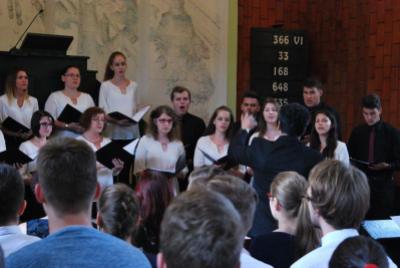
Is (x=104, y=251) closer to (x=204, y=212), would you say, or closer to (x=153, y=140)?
(x=204, y=212)

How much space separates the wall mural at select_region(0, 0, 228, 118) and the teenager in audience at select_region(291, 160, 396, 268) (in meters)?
5.84

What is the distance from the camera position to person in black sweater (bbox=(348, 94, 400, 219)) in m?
6.19

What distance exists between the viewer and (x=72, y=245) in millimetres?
1567

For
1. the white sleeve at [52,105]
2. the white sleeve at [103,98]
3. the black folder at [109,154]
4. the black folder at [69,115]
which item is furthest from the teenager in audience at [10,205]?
the white sleeve at [103,98]

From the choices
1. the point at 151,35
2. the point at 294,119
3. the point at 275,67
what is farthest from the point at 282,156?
Result: the point at 275,67

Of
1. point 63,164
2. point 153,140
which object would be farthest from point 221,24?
point 63,164

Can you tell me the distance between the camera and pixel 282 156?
12.6ft

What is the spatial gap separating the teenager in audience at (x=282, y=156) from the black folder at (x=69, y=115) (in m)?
2.38

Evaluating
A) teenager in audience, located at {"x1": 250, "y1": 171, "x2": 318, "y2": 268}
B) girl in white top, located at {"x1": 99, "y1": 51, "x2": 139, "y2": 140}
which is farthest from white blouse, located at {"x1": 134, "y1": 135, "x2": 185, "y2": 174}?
teenager in audience, located at {"x1": 250, "y1": 171, "x2": 318, "y2": 268}

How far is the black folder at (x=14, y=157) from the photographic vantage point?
5230 millimetres

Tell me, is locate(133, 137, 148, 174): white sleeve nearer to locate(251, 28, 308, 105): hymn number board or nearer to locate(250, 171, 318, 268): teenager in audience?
locate(250, 171, 318, 268): teenager in audience

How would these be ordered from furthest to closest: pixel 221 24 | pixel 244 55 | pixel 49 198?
1. pixel 244 55
2. pixel 221 24
3. pixel 49 198

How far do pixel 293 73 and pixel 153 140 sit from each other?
345 cm

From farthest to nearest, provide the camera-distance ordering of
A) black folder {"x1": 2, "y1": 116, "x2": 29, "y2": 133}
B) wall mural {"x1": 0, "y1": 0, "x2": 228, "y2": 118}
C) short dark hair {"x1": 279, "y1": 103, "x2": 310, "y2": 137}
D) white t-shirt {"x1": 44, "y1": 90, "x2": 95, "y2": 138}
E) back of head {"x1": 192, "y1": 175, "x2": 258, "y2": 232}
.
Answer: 1. wall mural {"x1": 0, "y1": 0, "x2": 228, "y2": 118}
2. white t-shirt {"x1": 44, "y1": 90, "x2": 95, "y2": 138}
3. black folder {"x1": 2, "y1": 116, "x2": 29, "y2": 133}
4. short dark hair {"x1": 279, "y1": 103, "x2": 310, "y2": 137}
5. back of head {"x1": 192, "y1": 175, "x2": 258, "y2": 232}
